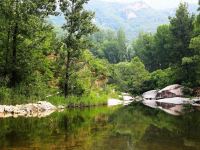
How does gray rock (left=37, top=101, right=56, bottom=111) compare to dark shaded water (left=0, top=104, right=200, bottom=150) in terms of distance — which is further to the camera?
gray rock (left=37, top=101, right=56, bottom=111)

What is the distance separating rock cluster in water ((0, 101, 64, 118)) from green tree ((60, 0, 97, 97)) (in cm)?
758

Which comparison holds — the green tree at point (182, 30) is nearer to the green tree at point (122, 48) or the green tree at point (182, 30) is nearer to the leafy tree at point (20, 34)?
the leafy tree at point (20, 34)

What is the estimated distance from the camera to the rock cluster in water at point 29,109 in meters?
30.1

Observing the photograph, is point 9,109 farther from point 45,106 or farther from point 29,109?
point 45,106

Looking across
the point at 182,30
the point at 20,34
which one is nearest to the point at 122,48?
the point at 182,30

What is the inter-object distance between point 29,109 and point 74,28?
13398 mm

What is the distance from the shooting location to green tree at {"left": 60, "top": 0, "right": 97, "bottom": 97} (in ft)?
141

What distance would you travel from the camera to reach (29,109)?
3300 cm

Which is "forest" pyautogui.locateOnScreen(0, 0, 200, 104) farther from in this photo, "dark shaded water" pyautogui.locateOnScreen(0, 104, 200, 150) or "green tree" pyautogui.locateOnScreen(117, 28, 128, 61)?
"green tree" pyautogui.locateOnScreen(117, 28, 128, 61)

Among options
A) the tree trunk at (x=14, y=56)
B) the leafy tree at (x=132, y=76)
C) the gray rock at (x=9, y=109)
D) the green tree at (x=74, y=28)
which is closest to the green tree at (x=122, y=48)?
the leafy tree at (x=132, y=76)

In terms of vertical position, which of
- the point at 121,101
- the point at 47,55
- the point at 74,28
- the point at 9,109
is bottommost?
the point at 121,101

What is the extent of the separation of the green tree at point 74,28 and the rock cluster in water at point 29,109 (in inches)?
299

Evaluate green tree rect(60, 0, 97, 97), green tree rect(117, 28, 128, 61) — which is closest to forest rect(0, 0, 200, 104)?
green tree rect(60, 0, 97, 97)

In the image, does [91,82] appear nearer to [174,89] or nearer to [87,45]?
[87,45]
